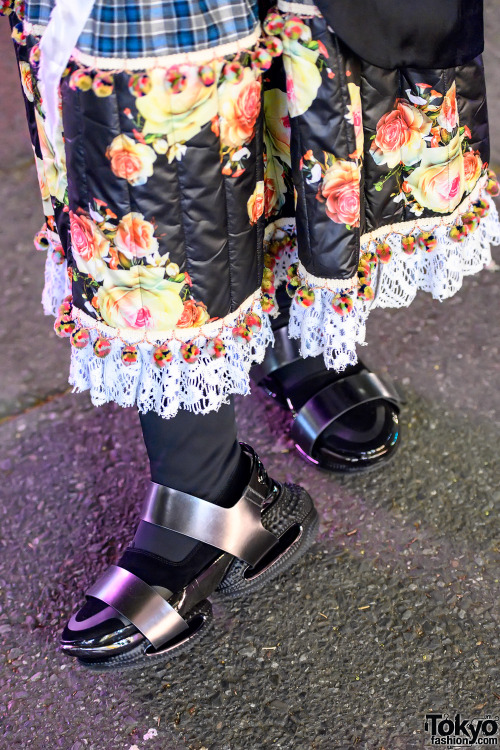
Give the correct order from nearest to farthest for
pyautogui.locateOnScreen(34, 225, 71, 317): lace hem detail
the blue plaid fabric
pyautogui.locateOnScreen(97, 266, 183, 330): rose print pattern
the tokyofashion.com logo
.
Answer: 1. the blue plaid fabric
2. pyautogui.locateOnScreen(97, 266, 183, 330): rose print pattern
3. the tokyofashion.com logo
4. pyautogui.locateOnScreen(34, 225, 71, 317): lace hem detail

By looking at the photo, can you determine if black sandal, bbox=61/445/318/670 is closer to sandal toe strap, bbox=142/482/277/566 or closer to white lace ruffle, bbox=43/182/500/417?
sandal toe strap, bbox=142/482/277/566

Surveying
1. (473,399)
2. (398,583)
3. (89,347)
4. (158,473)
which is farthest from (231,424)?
(473,399)

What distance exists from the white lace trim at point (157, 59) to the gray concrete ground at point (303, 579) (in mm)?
679

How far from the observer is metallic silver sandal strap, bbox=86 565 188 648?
3.06 ft

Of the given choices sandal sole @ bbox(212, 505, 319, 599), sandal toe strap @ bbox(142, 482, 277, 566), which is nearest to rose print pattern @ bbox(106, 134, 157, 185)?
sandal toe strap @ bbox(142, 482, 277, 566)

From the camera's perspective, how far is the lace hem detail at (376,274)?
2.81 feet

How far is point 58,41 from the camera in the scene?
0.70m

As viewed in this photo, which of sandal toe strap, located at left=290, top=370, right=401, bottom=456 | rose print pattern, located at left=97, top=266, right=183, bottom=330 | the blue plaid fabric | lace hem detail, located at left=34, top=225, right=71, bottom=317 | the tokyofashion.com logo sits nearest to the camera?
the blue plaid fabric

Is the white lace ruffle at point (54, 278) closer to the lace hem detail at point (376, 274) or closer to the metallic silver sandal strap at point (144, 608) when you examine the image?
the lace hem detail at point (376, 274)

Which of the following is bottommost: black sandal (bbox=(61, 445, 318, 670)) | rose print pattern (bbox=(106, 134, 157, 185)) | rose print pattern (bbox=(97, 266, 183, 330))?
black sandal (bbox=(61, 445, 318, 670))

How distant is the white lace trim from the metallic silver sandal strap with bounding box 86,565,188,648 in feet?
1.91

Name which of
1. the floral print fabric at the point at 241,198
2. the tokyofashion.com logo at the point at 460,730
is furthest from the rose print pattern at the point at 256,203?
the tokyofashion.com logo at the point at 460,730

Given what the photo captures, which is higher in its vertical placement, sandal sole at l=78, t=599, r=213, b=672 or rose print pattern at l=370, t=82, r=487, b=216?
rose print pattern at l=370, t=82, r=487, b=216

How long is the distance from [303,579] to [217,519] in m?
0.18
